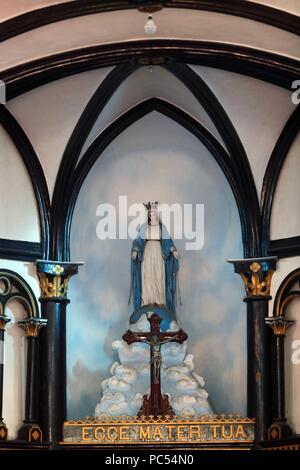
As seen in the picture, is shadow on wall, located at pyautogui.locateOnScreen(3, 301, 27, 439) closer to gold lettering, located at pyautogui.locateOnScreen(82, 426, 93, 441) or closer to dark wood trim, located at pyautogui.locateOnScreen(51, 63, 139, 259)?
gold lettering, located at pyautogui.locateOnScreen(82, 426, 93, 441)

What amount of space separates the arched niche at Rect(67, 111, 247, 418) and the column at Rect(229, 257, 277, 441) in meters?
0.36

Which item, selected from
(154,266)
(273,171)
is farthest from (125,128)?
(273,171)

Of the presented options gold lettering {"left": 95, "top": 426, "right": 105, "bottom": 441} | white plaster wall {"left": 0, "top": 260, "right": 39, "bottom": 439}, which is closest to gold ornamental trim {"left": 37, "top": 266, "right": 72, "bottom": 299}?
white plaster wall {"left": 0, "top": 260, "right": 39, "bottom": 439}

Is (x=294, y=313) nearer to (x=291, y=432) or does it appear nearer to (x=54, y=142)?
(x=291, y=432)

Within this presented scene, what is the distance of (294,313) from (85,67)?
4848 mm

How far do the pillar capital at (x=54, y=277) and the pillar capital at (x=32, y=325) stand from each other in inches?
15.8

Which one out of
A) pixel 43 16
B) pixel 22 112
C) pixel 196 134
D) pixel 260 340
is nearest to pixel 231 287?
pixel 260 340

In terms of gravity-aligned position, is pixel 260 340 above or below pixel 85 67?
below

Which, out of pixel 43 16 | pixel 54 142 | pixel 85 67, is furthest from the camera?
pixel 54 142

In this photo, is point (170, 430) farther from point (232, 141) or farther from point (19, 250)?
point (232, 141)

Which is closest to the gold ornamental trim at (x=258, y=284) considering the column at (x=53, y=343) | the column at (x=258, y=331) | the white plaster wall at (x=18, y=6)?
the column at (x=258, y=331)

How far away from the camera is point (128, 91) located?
1927 centimetres

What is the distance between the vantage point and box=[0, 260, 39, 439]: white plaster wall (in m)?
18.5

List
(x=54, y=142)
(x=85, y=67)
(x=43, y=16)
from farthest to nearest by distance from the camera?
(x=54, y=142) < (x=85, y=67) < (x=43, y=16)
